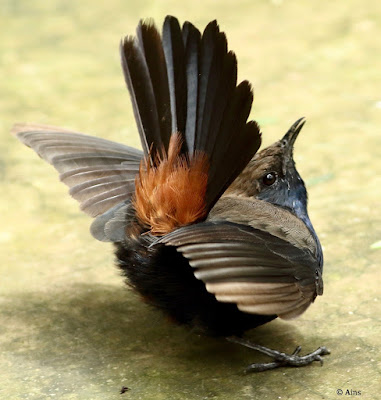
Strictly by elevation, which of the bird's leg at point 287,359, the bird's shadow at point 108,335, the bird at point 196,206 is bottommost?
the bird's leg at point 287,359

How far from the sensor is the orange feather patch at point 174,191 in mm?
3490

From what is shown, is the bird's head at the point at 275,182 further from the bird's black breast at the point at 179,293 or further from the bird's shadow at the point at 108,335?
the bird's black breast at the point at 179,293

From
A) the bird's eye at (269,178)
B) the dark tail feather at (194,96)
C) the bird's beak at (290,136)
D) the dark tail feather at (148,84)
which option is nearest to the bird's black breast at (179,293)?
the dark tail feather at (194,96)

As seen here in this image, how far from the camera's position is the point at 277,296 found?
3.04m

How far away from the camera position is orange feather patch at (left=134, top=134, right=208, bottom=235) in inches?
137

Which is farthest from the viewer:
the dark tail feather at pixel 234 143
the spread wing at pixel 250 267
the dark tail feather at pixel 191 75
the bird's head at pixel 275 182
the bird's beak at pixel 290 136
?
the bird's beak at pixel 290 136

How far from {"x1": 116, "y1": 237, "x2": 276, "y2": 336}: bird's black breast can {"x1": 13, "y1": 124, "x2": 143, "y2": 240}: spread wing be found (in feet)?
1.92

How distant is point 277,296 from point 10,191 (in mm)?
2826

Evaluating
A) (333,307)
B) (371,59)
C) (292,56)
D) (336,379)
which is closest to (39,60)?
(292,56)

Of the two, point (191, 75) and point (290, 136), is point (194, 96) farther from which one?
point (290, 136)

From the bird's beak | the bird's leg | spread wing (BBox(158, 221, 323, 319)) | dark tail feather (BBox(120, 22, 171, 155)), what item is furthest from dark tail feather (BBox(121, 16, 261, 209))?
the bird's beak

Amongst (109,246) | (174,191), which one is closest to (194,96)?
(174,191)

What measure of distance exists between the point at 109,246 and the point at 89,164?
23.7 inches

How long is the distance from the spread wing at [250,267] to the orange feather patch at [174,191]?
126 millimetres
